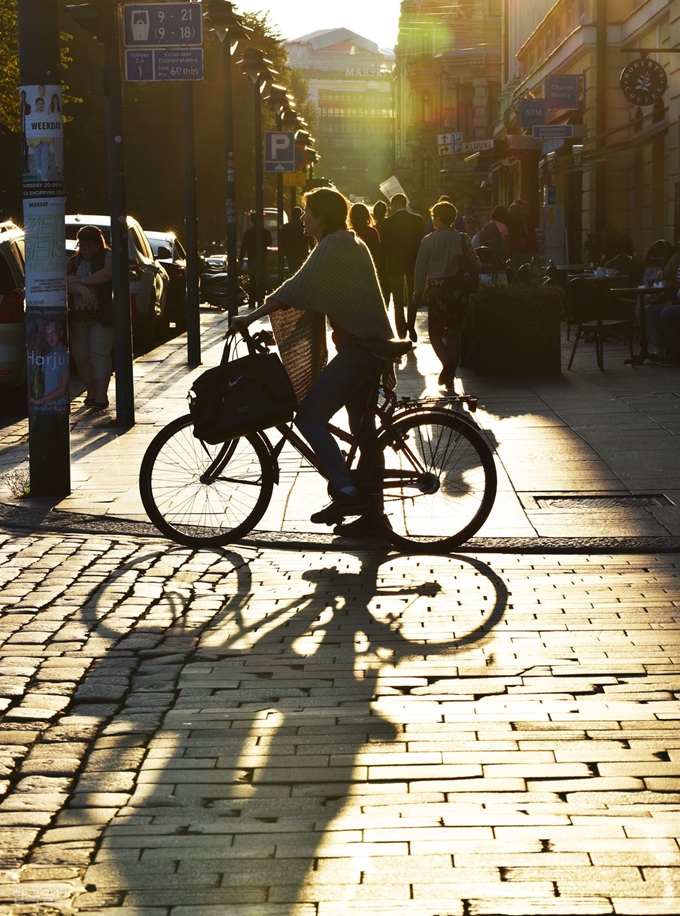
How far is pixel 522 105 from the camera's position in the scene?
32844 millimetres

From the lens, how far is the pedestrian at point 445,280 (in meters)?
14.3

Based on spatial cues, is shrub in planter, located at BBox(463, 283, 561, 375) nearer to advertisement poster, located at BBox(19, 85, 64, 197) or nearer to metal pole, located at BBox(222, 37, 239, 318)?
advertisement poster, located at BBox(19, 85, 64, 197)

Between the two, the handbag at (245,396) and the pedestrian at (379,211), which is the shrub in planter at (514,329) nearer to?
the pedestrian at (379,211)

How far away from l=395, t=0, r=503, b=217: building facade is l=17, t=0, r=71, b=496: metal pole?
51.0 m

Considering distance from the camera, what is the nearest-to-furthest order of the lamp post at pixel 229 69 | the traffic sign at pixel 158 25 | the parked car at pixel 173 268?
1. the traffic sign at pixel 158 25
2. the lamp post at pixel 229 69
3. the parked car at pixel 173 268

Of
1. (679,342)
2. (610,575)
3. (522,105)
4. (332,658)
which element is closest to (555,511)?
(610,575)

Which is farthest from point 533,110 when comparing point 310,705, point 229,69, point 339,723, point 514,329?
point 339,723

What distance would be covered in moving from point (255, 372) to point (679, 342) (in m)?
9.09

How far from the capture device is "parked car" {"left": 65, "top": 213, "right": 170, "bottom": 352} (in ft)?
66.3

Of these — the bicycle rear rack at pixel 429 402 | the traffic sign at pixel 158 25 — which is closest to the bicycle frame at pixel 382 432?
the bicycle rear rack at pixel 429 402

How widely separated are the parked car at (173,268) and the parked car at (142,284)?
283cm

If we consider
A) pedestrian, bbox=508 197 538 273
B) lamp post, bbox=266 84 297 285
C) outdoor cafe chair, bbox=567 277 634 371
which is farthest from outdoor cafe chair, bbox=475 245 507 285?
lamp post, bbox=266 84 297 285

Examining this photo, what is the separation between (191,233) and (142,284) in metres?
2.85

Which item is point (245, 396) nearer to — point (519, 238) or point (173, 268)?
Result: point (519, 238)
